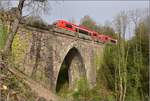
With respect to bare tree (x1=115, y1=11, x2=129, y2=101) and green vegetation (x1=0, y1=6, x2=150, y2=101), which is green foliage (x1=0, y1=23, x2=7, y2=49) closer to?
green vegetation (x1=0, y1=6, x2=150, y2=101)

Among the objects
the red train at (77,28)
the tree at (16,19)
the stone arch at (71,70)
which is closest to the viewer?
the tree at (16,19)

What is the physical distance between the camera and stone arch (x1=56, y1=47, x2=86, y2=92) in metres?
16.5

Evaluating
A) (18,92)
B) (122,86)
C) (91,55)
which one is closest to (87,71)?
(91,55)

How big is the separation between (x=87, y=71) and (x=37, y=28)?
6.78 m

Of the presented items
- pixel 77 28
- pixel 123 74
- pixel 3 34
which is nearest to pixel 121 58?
pixel 123 74

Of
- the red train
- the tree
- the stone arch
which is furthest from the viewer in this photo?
the stone arch

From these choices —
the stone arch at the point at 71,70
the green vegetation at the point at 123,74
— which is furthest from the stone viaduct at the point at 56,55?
the green vegetation at the point at 123,74

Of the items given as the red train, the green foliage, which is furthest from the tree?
the red train

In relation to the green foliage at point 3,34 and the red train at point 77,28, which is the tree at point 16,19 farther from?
the red train at point 77,28

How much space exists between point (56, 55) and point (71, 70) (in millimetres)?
4076

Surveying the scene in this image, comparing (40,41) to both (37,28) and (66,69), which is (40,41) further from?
(66,69)

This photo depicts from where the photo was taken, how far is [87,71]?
17.1 metres

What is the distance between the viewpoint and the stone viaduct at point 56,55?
35.3ft

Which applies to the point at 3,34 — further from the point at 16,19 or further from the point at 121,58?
the point at 121,58
